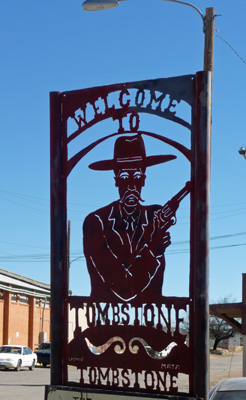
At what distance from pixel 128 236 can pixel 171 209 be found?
0.40m

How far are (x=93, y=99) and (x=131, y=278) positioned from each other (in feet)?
4.77

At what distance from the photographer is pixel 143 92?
5.54 meters

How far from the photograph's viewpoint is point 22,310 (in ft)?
180

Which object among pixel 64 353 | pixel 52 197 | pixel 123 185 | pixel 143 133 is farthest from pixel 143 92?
pixel 64 353

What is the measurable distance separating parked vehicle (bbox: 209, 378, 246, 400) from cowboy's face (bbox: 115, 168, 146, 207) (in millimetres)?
2602

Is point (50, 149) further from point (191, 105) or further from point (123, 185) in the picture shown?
point (191, 105)

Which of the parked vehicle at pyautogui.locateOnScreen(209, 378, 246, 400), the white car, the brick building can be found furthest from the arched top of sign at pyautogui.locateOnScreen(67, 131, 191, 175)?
the brick building

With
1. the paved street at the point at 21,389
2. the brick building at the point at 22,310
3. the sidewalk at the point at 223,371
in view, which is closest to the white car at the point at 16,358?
the paved street at the point at 21,389

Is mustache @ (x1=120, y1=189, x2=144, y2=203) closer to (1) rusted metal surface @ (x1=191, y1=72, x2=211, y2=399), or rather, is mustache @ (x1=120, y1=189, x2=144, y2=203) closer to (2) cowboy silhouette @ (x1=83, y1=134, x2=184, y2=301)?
(2) cowboy silhouette @ (x1=83, y1=134, x2=184, y2=301)

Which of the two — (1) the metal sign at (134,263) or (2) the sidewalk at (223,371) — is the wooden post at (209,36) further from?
(1) the metal sign at (134,263)

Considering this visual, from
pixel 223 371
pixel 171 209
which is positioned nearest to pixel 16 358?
pixel 223 371

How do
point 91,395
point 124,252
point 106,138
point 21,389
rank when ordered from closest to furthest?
point 91,395 → point 124,252 → point 106,138 → point 21,389

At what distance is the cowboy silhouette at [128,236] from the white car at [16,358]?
34259 mm

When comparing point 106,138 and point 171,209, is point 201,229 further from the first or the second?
point 106,138
